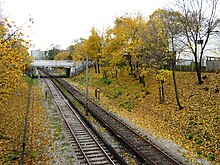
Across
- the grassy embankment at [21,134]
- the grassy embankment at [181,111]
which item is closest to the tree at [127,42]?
the grassy embankment at [181,111]

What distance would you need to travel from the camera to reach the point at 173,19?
2347 cm

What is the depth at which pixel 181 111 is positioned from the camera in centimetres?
2077

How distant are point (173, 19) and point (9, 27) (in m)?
15.2

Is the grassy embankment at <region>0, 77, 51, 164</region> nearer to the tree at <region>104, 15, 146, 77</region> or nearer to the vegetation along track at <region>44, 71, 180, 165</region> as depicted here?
the vegetation along track at <region>44, 71, 180, 165</region>

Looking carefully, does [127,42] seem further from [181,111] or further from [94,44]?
[94,44]

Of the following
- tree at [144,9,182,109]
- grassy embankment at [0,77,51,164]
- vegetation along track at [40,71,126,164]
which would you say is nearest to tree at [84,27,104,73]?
grassy embankment at [0,77,51,164]

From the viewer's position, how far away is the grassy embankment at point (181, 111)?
608 inches

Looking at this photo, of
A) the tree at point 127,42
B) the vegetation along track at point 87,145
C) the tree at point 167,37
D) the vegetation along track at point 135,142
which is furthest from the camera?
the tree at point 127,42

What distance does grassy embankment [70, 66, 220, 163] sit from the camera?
15445 millimetres

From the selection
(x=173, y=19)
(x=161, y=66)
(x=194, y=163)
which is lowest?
(x=194, y=163)

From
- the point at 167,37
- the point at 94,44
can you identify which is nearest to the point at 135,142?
the point at 167,37

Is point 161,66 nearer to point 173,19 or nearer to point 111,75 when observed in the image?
point 173,19

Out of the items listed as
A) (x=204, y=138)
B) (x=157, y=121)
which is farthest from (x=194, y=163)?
(x=157, y=121)

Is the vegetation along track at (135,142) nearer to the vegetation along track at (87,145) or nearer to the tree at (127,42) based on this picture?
the vegetation along track at (87,145)
